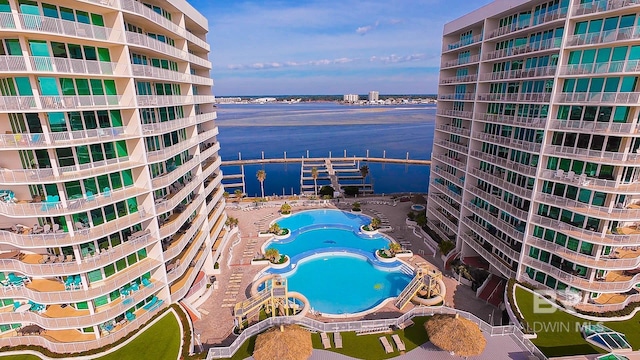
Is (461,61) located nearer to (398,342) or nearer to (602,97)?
(602,97)

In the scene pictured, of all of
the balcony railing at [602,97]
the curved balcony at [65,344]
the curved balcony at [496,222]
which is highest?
the balcony railing at [602,97]

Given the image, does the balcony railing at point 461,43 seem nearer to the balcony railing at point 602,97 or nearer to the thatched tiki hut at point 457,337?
the balcony railing at point 602,97

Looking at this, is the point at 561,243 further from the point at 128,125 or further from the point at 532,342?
the point at 128,125

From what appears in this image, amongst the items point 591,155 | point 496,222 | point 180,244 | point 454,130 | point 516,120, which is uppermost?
point 516,120

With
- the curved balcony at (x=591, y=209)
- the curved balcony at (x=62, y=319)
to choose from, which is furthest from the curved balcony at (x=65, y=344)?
the curved balcony at (x=591, y=209)

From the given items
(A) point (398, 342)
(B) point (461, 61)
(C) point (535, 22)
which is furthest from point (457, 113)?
(A) point (398, 342)

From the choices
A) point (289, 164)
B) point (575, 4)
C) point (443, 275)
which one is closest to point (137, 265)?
point (443, 275)
